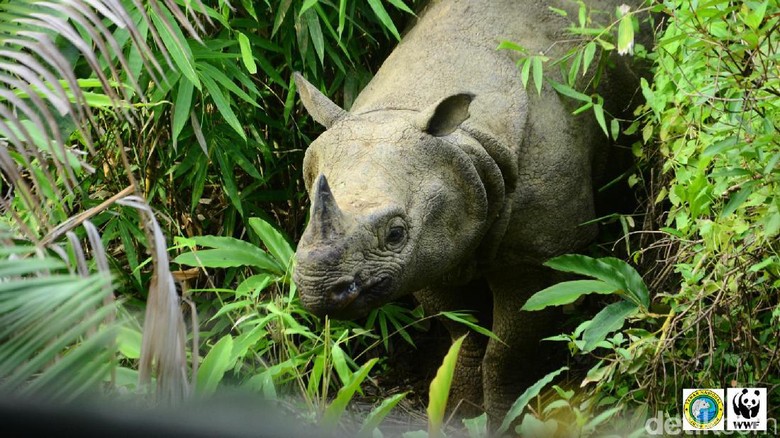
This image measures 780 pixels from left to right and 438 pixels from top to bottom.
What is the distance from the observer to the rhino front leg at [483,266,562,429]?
4.23 metres

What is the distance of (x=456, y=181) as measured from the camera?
3.70m

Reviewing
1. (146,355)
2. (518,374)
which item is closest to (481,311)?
(518,374)

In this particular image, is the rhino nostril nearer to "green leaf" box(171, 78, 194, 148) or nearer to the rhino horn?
the rhino horn

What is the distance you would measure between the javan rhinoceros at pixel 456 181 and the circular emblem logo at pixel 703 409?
3.21 feet

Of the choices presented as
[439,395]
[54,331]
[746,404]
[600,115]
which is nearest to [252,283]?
[600,115]

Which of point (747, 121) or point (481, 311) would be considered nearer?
point (747, 121)

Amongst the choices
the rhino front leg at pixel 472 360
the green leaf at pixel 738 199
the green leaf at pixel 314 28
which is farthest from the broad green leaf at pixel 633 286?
the green leaf at pixel 314 28

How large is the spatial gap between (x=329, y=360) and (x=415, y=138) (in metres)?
0.87

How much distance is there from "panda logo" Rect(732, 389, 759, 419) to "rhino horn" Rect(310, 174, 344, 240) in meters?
1.21

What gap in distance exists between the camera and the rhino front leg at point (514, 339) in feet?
13.9

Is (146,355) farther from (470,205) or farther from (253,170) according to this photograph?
(253,170)

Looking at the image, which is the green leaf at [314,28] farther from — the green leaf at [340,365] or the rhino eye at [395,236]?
the green leaf at [340,365]

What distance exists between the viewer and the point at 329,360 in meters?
3.15

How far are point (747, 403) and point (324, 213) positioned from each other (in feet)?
4.21
